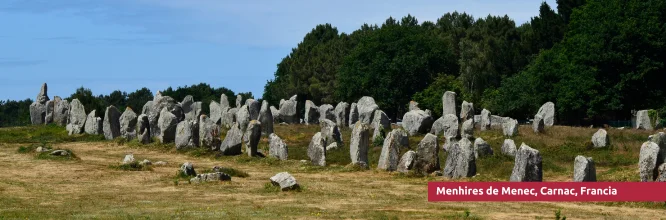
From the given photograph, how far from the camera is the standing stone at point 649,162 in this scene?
117 ft

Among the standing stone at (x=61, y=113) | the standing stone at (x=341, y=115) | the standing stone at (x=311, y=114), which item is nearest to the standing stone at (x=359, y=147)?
the standing stone at (x=341, y=115)

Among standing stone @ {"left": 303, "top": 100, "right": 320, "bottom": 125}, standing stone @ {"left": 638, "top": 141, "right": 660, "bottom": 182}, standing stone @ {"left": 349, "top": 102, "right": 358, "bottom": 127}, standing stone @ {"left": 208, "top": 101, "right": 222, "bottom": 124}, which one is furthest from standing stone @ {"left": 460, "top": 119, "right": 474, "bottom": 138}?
standing stone @ {"left": 303, "top": 100, "right": 320, "bottom": 125}

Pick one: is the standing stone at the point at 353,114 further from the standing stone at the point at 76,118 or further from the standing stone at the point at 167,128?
the standing stone at the point at 167,128

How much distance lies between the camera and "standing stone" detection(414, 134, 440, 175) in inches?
1674

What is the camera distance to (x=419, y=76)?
339 feet

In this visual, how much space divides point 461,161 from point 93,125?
3521 centimetres

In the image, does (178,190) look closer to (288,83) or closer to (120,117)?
(120,117)

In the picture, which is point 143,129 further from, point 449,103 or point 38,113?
point 38,113

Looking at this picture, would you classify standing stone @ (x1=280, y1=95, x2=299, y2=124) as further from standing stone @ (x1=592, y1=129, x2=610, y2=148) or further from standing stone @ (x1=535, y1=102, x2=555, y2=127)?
standing stone @ (x1=592, y1=129, x2=610, y2=148)

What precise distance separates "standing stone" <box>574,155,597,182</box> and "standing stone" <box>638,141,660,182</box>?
5.31ft

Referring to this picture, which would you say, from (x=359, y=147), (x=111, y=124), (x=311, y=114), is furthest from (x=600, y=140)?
(x=311, y=114)

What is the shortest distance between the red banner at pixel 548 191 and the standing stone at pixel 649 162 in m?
0.36

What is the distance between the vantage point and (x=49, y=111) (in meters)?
81.9

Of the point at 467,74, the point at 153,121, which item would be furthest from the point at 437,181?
the point at 467,74
